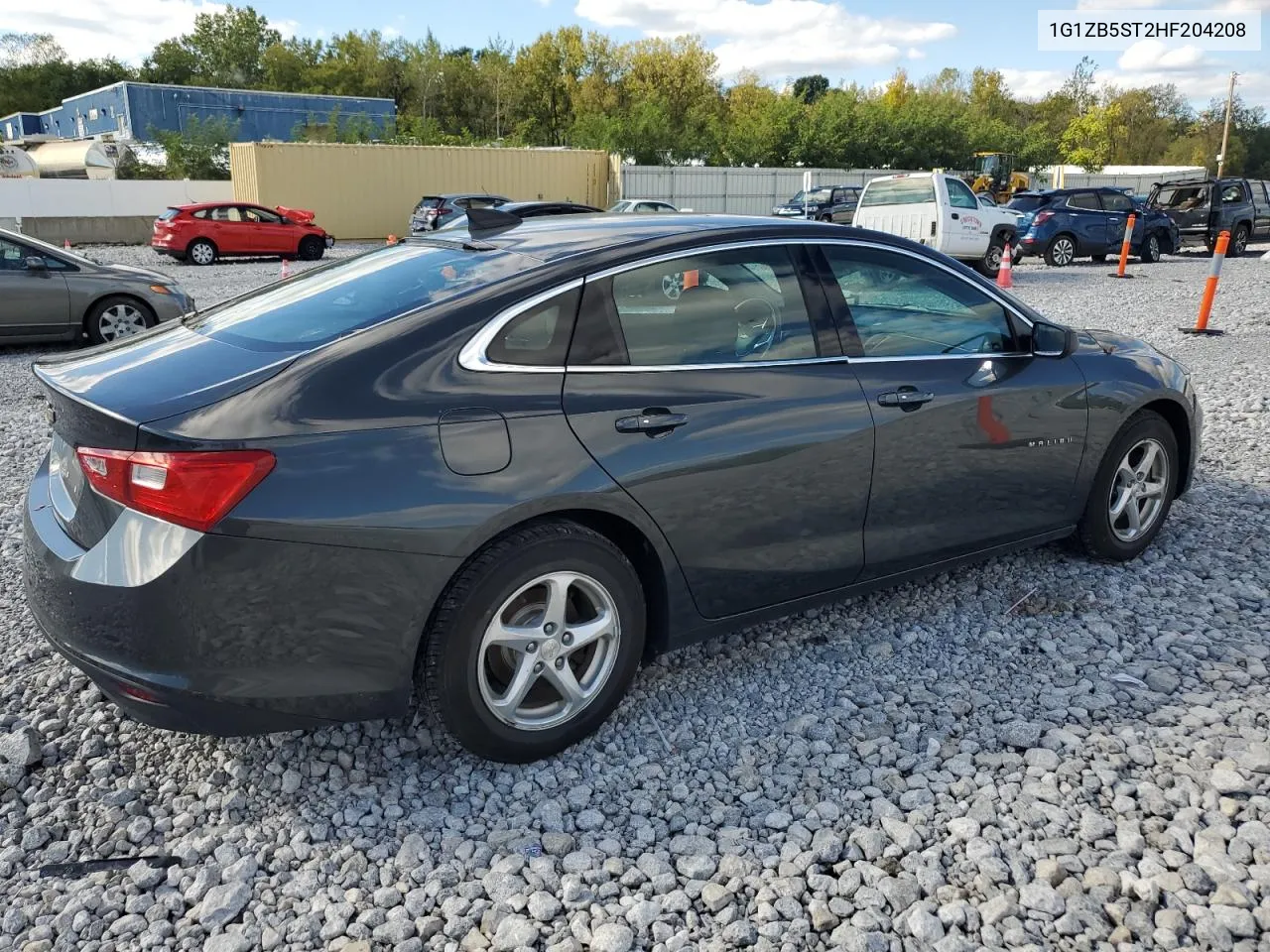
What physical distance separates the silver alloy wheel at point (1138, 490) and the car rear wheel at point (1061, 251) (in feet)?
59.4

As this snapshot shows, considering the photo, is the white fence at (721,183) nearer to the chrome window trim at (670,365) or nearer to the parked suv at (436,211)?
the parked suv at (436,211)

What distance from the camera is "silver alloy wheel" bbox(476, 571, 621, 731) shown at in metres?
2.92

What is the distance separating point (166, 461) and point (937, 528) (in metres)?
2.68

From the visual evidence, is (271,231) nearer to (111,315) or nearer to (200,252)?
(200,252)

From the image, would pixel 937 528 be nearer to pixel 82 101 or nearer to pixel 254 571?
pixel 254 571

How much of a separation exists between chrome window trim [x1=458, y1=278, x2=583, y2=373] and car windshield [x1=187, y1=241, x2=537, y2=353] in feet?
0.55

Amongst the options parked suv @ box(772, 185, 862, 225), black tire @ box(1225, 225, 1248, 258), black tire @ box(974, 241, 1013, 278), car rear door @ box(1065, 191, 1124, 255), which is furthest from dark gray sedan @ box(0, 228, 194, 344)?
black tire @ box(1225, 225, 1248, 258)

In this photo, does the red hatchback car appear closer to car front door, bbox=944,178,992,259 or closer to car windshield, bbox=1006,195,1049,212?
car front door, bbox=944,178,992,259

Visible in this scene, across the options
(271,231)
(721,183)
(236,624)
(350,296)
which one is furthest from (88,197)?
(236,624)

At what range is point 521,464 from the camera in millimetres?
2771

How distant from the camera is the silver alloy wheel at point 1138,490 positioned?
14.8 feet

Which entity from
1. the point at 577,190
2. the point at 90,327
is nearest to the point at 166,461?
the point at 90,327

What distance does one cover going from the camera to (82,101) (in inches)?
2359

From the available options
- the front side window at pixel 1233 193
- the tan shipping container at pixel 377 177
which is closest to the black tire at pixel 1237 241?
the front side window at pixel 1233 193
